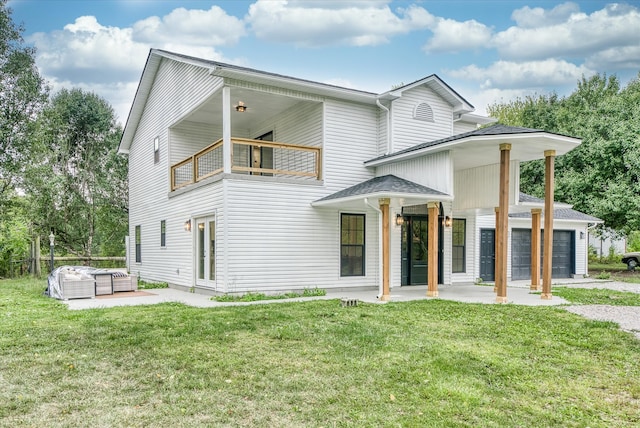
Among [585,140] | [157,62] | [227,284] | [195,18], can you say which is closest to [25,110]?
[157,62]

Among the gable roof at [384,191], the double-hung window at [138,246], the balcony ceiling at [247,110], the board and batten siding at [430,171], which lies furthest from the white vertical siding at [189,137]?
the board and batten siding at [430,171]

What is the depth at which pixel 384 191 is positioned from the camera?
10094 millimetres

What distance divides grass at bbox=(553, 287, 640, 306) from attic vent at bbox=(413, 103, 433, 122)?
5808 mm

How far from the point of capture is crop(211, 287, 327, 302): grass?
10.3 meters

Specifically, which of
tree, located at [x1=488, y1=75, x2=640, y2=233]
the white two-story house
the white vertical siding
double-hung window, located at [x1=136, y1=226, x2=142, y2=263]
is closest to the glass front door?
the white two-story house

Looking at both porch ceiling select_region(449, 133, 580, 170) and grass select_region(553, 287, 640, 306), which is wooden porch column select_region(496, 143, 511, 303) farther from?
grass select_region(553, 287, 640, 306)

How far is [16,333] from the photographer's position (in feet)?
22.0

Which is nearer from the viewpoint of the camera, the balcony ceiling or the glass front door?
the balcony ceiling

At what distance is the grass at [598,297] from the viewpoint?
10055mm

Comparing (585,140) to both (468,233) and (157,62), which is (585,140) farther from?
(157,62)

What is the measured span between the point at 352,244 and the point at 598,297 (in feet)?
19.7

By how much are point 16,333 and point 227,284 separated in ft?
14.9

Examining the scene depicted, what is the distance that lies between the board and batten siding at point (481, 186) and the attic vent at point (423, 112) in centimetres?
179

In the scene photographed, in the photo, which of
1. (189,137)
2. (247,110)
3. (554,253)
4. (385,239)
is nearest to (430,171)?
(385,239)
